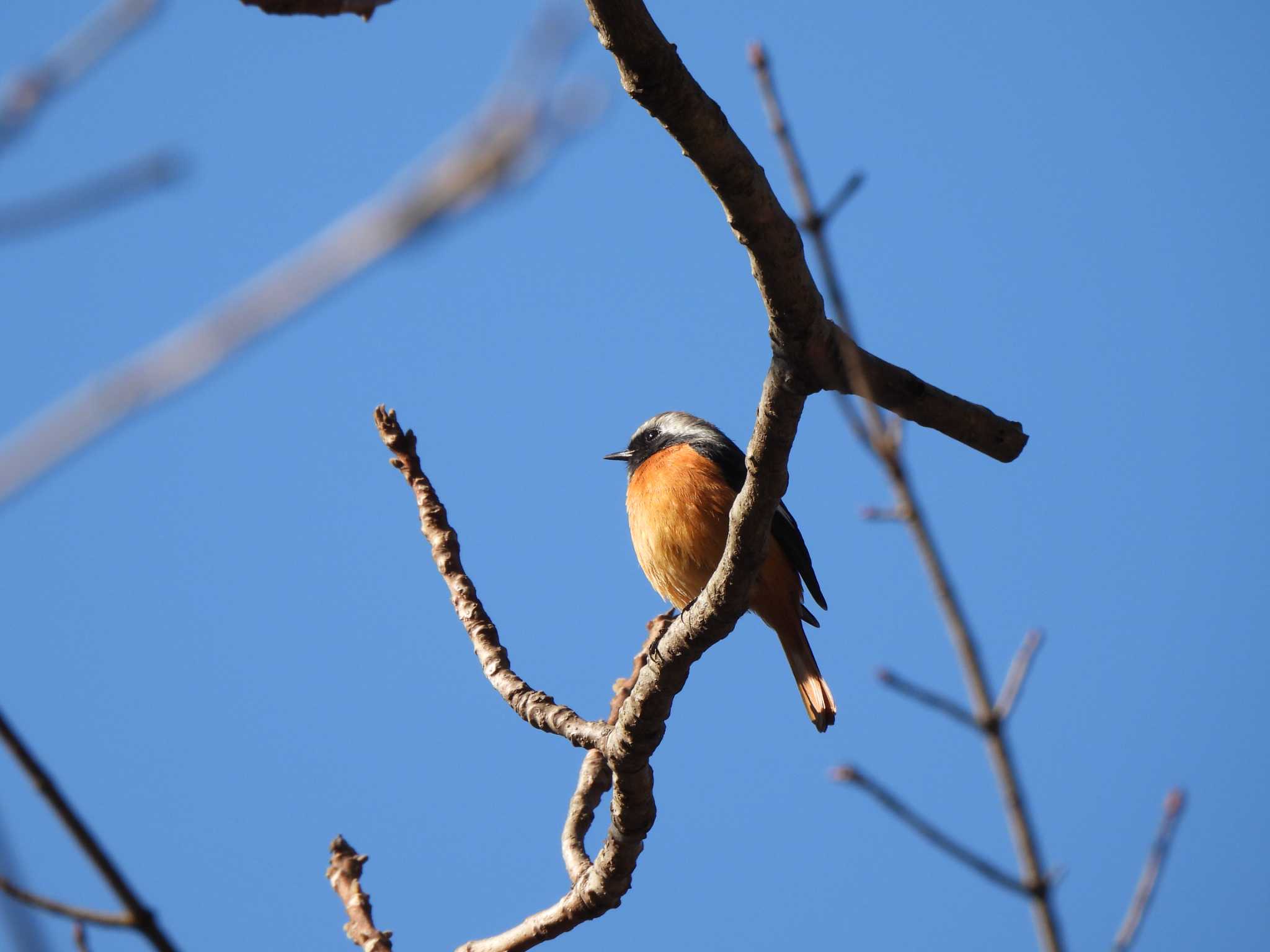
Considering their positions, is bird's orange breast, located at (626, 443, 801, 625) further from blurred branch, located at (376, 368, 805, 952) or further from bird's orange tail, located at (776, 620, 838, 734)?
blurred branch, located at (376, 368, 805, 952)

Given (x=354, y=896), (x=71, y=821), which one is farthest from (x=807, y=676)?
(x=71, y=821)

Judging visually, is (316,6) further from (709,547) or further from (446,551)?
(709,547)

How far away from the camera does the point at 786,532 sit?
680 cm

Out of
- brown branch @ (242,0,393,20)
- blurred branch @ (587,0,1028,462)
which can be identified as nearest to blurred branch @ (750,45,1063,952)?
blurred branch @ (587,0,1028,462)

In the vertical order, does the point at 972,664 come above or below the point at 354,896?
below

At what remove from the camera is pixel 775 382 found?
10.9 feet

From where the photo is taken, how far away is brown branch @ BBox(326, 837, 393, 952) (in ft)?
12.6

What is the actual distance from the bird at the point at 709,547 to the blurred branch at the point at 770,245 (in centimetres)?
308

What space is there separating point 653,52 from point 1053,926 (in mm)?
1955

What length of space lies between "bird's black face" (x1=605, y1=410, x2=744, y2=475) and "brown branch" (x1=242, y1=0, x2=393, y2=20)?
5.01 meters

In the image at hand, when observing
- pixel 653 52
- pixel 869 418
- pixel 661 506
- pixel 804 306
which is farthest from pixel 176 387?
pixel 661 506

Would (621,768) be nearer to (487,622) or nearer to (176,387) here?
(487,622)

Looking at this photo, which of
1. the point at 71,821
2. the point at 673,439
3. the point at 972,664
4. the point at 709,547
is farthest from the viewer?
the point at 673,439

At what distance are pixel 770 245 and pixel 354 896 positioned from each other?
8.16ft
